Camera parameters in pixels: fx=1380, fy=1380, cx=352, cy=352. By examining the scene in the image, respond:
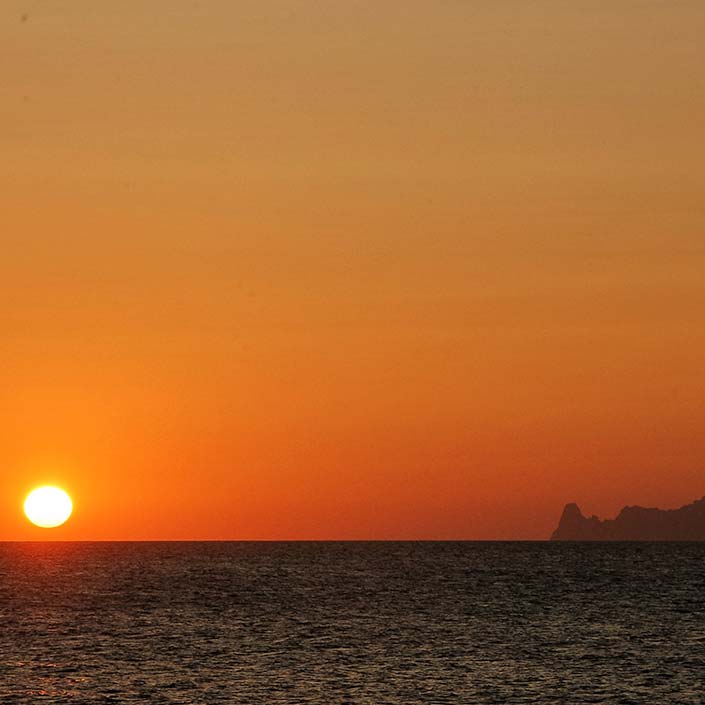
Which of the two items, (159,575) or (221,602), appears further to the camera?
(159,575)

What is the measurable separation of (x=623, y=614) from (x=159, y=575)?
314 ft

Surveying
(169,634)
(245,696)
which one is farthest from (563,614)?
(245,696)

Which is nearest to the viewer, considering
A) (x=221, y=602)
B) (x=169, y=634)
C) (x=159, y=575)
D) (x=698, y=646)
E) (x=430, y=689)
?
(x=430, y=689)

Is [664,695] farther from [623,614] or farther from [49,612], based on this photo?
[49,612]

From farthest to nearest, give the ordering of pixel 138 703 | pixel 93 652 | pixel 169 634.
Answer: pixel 169 634
pixel 93 652
pixel 138 703

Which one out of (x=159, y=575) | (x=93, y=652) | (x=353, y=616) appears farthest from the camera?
(x=159, y=575)

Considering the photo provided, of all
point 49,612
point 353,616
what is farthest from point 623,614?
point 49,612

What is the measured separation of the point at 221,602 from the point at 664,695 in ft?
241

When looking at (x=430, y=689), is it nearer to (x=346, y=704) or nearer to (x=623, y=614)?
A: (x=346, y=704)

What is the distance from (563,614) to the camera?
118 metres

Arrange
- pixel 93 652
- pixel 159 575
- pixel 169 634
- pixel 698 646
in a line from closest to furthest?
pixel 93 652, pixel 698 646, pixel 169 634, pixel 159 575

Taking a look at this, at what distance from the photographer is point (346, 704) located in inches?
2517

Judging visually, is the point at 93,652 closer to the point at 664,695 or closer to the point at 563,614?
the point at 664,695

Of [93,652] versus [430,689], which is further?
[93,652]
